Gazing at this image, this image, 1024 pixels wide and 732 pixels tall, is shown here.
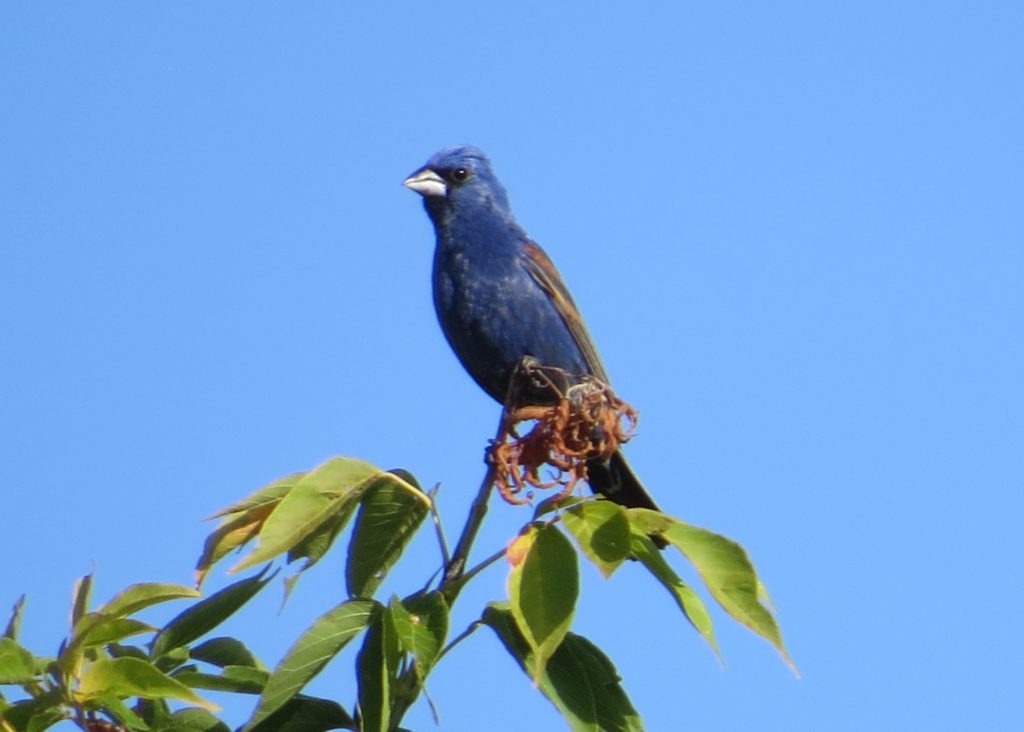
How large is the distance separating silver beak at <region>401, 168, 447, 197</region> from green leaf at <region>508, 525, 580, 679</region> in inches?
179

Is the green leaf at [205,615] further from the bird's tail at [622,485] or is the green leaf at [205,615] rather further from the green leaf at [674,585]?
the bird's tail at [622,485]

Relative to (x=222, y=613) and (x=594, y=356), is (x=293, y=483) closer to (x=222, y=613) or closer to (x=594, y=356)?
(x=222, y=613)

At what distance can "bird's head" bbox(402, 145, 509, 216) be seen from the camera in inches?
297

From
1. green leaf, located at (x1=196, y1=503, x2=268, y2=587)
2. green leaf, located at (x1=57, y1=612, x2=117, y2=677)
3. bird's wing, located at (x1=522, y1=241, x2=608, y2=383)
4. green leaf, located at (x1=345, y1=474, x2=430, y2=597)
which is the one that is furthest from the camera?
bird's wing, located at (x1=522, y1=241, x2=608, y2=383)

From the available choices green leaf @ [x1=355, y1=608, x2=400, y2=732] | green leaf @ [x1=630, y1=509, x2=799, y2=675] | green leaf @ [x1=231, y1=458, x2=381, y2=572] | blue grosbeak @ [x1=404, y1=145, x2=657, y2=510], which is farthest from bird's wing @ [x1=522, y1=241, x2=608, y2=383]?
green leaf @ [x1=355, y1=608, x2=400, y2=732]

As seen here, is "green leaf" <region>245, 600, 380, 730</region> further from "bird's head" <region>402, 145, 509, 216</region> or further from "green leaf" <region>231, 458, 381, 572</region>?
"bird's head" <region>402, 145, 509, 216</region>

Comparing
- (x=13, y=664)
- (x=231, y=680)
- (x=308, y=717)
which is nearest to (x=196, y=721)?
(x=231, y=680)

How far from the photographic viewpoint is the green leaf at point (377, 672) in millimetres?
3010

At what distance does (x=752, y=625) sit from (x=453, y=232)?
4.49 metres

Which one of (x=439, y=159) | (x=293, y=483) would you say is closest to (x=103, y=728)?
(x=293, y=483)

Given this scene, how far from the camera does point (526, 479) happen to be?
3.79 meters

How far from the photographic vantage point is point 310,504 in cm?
323

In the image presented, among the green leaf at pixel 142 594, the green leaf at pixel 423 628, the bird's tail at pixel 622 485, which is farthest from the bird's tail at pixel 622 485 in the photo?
the green leaf at pixel 142 594

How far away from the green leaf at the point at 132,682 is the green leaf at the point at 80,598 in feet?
0.53
